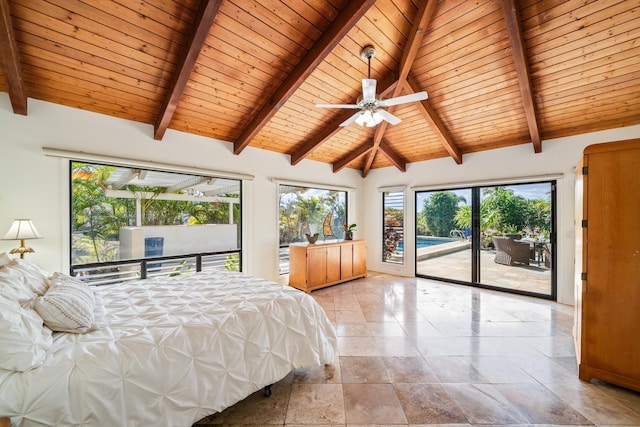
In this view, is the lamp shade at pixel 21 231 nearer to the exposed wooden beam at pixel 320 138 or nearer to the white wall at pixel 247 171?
the white wall at pixel 247 171

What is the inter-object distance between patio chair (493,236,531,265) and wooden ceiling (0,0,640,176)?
1.66m

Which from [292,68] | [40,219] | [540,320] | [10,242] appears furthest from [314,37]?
[540,320]

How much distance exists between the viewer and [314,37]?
8.84 feet

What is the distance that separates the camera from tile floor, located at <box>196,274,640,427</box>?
172cm

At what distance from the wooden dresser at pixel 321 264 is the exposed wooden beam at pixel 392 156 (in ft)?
6.07

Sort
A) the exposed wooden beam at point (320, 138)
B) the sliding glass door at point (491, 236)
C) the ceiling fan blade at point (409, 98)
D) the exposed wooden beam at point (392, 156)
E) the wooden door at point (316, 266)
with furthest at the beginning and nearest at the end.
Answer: the exposed wooden beam at point (392, 156)
the wooden door at point (316, 266)
the sliding glass door at point (491, 236)
the exposed wooden beam at point (320, 138)
the ceiling fan blade at point (409, 98)

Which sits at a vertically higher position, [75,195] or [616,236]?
[75,195]

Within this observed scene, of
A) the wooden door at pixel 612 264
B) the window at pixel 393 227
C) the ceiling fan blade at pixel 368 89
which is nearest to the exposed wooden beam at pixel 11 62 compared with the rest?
the ceiling fan blade at pixel 368 89

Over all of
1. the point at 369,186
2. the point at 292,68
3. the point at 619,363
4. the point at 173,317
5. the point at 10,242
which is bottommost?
the point at 619,363

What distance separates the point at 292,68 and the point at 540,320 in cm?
435

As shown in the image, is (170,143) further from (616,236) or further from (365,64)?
(616,236)

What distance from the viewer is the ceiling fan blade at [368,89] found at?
2.48m

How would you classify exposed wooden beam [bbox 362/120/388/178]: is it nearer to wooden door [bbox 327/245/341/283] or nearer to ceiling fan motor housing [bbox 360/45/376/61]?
ceiling fan motor housing [bbox 360/45/376/61]

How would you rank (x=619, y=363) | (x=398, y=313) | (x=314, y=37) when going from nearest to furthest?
(x=619, y=363), (x=314, y=37), (x=398, y=313)
